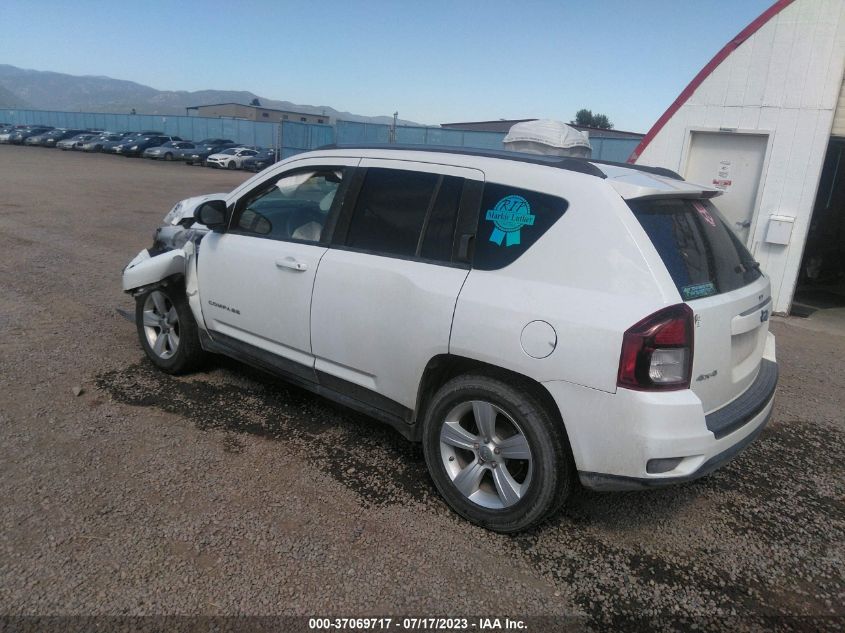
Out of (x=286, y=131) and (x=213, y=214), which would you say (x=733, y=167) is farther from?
(x=286, y=131)

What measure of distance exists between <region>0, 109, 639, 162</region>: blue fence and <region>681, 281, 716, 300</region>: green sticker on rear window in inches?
110

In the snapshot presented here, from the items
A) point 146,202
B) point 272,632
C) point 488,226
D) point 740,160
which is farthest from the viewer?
point 146,202

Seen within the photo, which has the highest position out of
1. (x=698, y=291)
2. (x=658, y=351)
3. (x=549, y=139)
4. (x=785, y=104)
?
(x=785, y=104)

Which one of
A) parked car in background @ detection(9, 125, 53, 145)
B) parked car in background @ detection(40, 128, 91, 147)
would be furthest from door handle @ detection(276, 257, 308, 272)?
parked car in background @ detection(9, 125, 53, 145)

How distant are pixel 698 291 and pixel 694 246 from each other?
0.30 metres

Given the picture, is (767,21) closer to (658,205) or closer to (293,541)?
(658,205)

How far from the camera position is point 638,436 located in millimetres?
2580

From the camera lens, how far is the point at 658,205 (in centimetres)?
294

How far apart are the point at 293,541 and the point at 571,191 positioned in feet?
6.88

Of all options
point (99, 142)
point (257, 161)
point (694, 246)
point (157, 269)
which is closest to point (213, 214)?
point (157, 269)

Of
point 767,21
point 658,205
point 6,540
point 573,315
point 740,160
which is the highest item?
point 767,21

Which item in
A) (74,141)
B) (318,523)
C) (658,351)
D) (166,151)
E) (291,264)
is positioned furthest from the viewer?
(74,141)

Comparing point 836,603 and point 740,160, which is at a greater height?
point 740,160

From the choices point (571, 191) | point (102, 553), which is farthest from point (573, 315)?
point (102, 553)
